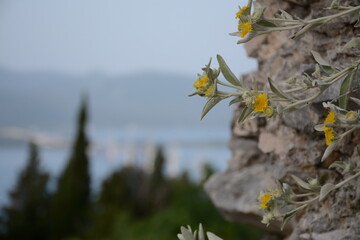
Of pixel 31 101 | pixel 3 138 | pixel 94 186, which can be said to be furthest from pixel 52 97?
pixel 94 186

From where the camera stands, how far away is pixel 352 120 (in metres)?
0.74

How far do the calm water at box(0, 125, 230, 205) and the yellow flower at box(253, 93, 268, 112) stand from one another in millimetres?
5207

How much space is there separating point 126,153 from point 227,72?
8342 mm

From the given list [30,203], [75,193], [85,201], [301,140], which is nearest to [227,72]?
[301,140]

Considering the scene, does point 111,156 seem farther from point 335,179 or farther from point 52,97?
point 335,179

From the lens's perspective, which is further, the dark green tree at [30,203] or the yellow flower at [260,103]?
the dark green tree at [30,203]

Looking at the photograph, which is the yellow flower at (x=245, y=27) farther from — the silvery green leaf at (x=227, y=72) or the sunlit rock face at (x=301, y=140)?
the sunlit rock face at (x=301, y=140)

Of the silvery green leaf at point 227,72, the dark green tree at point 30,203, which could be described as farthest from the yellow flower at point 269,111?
the dark green tree at point 30,203

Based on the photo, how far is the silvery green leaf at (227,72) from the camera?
0.85 meters

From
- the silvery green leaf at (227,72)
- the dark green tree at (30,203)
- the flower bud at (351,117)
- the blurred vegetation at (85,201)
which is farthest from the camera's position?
the dark green tree at (30,203)

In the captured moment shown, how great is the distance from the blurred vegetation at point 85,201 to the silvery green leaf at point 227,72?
3655mm

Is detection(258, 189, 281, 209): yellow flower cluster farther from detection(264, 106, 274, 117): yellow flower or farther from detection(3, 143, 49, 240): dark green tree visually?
detection(3, 143, 49, 240): dark green tree

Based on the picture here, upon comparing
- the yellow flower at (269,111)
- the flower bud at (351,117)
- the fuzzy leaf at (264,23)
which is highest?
the fuzzy leaf at (264,23)

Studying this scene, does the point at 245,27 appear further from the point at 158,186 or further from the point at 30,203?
the point at 158,186
